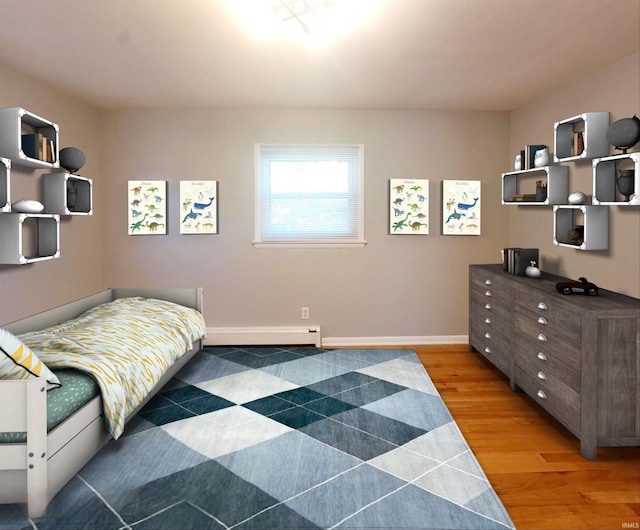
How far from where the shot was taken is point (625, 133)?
2949 millimetres

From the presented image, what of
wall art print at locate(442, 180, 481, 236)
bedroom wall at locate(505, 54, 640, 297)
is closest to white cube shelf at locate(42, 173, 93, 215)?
wall art print at locate(442, 180, 481, 236)

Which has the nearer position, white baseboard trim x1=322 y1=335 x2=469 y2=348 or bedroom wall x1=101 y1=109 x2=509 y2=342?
bedroom wall x1=101 y1=109 x2=509 y2=342

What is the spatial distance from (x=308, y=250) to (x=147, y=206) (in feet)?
5.48

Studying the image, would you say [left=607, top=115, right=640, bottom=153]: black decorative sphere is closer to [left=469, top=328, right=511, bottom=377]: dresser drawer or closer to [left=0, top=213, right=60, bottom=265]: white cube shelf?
[left=469, top=328, right=511, bottom=377]: dresser drawer

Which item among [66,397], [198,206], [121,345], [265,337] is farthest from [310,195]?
[66,397]

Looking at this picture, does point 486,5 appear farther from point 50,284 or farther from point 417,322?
point 50,284

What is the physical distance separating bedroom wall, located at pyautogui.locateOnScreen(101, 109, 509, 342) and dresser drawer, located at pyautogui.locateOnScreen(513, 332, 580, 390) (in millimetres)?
1646

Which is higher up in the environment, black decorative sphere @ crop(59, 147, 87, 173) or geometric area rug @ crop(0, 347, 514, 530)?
black decorative sphere @ crop(59, 147, 87, 173)

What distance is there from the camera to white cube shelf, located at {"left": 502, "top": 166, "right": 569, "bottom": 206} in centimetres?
383

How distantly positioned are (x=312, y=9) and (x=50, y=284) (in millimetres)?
3111

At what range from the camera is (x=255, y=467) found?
2475mm

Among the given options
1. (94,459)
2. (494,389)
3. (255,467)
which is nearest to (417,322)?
(494,389)

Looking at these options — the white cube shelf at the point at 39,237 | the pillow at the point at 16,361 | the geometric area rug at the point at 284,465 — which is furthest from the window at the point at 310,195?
the pillow at the point at 16,361

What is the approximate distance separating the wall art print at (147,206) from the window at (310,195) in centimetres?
95
